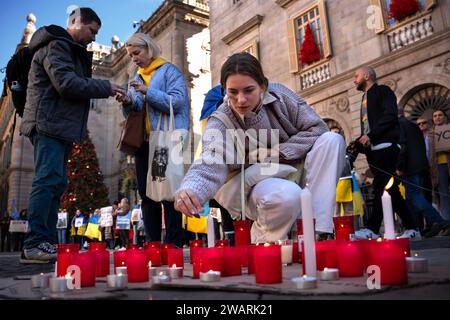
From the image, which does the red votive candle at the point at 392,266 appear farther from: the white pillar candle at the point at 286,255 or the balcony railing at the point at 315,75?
the balcony railing at the point at 315,75

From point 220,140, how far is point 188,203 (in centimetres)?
67

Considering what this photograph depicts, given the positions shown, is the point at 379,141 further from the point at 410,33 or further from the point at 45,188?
the point at 410,33

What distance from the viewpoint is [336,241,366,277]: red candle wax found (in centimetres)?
146

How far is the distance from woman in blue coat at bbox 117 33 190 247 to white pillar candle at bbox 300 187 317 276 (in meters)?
2.19

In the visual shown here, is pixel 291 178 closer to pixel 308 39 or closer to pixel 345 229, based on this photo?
pixel 345 229

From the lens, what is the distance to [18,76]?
366cm

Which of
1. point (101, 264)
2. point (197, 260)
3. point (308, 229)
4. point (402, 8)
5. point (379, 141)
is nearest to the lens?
point (308, 229)

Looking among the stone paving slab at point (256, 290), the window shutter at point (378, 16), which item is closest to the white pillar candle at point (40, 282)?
the stone paving slab at point (256, 290)

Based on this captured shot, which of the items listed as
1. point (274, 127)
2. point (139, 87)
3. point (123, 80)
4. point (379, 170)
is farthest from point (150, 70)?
point (123, 80)

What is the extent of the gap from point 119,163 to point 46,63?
24564 millimetres

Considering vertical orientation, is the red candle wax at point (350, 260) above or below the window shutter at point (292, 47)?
below

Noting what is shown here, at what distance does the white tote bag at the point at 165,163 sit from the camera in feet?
10.6

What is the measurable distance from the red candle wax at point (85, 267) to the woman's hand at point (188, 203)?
48cm

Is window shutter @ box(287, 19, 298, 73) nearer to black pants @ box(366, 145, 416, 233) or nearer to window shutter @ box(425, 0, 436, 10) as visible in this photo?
window shutter @ box(425, 0, 436, 10)
